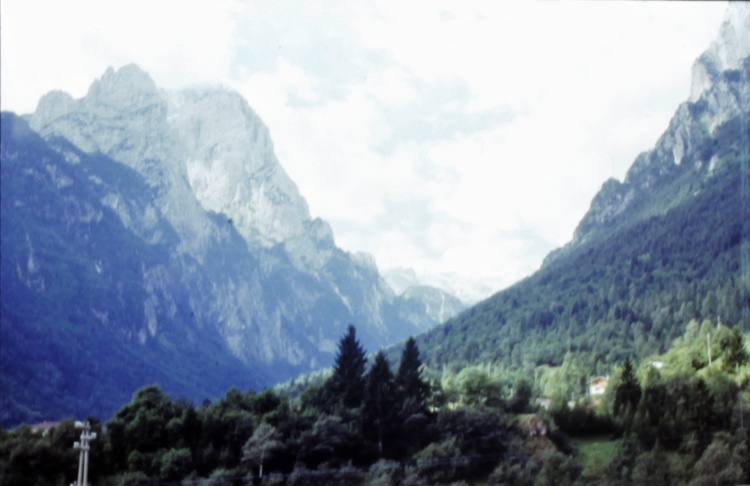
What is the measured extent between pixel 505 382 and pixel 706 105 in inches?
347

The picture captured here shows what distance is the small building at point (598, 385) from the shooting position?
16.6m

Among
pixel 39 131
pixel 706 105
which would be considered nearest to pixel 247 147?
pixel 39 131

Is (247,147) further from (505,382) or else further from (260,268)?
(505,382)

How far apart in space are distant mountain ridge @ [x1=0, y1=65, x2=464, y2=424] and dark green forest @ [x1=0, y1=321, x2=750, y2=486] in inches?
41.4

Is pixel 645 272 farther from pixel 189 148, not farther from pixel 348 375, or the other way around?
pixel 189 148

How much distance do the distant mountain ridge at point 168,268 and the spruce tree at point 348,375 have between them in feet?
0.92

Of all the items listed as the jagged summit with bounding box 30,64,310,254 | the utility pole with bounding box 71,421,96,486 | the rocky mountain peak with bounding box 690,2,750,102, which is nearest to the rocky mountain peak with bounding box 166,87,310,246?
the jagged summit with bounding box 30,64,310,254

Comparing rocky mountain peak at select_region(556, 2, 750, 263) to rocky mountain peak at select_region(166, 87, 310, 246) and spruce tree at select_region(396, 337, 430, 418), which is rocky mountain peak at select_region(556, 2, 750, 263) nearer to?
spruce tree at select_region(396, 337, 430, 418)

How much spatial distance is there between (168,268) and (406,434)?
5.89 metres

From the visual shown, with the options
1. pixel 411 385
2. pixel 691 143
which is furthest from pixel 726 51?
pixel 691 143

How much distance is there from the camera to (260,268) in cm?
1709

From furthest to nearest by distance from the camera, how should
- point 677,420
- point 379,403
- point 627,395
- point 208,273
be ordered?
point 208,273 → point 627,395 → point 677,420 → point 379,403

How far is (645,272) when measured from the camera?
73.2ft

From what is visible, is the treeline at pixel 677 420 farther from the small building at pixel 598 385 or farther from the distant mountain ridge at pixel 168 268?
the distant mountain ridge at pixel 168 268
